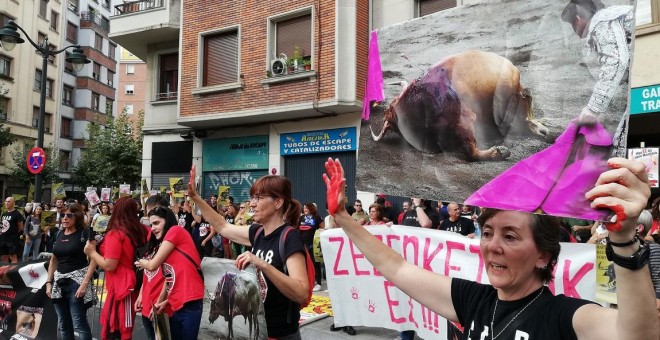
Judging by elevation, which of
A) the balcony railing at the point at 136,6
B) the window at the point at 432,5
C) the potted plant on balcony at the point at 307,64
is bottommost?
the potted plant on balcony at the point at 307,64

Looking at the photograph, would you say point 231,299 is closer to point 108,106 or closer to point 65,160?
point 108,106

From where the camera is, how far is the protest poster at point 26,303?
5828mm

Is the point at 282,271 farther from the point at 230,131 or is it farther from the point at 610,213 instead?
the point at 230,131

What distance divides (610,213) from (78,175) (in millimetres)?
36342

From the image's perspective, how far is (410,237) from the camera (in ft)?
17.2

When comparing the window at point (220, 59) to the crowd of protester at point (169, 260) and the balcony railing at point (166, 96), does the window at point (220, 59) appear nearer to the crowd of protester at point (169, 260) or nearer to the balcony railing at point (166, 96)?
the balcony railing at point (166, 96)

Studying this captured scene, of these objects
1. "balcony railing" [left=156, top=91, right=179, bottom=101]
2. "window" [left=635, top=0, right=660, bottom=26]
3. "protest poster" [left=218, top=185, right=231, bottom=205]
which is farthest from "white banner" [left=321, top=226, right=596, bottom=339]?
"balcony railing" [left=156, top=91, right=179, bottom=101]

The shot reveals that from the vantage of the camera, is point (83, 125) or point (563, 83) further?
point (83, 125)

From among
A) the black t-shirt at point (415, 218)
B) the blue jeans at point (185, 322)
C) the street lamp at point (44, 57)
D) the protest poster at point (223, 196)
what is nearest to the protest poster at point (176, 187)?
the protest poster at point (223, 196)

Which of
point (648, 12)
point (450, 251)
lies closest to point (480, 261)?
point (450, 251)

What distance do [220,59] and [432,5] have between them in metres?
7.14

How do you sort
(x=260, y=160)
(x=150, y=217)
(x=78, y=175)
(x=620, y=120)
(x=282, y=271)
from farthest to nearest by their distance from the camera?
(x=78, y=175)
(x=260, y=160)
(x=150, y=217)
(x=282, y=271)
(x=620, y=120)

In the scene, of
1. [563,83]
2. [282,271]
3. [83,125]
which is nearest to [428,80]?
[563,83]

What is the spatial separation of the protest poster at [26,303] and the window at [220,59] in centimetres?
1065
